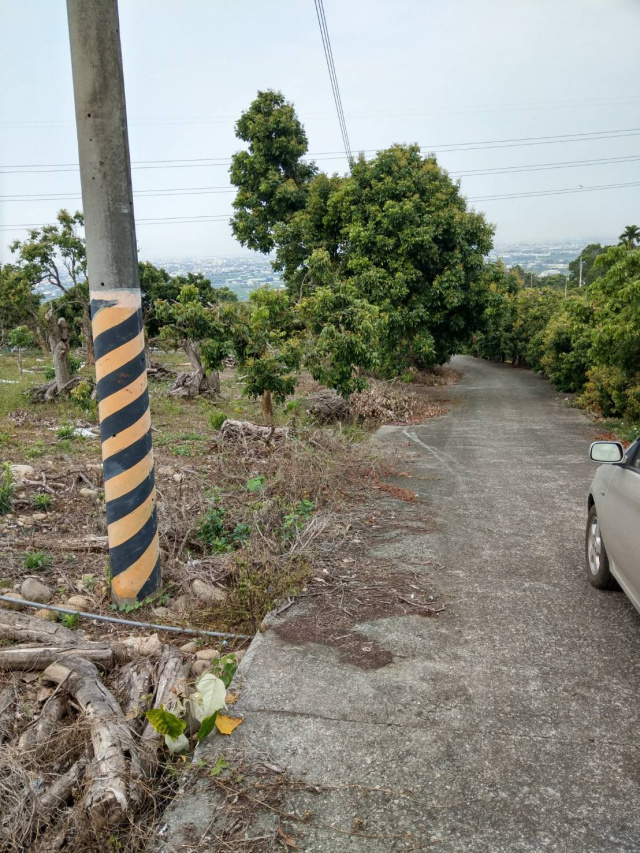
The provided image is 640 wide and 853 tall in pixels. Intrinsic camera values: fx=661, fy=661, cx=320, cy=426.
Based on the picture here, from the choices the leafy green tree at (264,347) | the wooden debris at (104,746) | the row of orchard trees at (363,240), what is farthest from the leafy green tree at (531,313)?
the wooden debris at (104,746)

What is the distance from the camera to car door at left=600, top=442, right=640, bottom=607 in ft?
→ 12.9

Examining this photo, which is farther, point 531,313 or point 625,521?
point 531,313

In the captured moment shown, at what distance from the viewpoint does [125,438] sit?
468 centimetres

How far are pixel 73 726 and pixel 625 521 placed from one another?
335 centimetres

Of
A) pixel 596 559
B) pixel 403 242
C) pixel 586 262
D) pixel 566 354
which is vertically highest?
pixel 586 262

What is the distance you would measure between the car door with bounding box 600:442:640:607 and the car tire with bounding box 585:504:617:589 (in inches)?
9.2

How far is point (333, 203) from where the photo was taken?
21453 millimetres

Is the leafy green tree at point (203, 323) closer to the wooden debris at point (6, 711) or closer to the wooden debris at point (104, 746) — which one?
the wooden debris at point (104, 746)

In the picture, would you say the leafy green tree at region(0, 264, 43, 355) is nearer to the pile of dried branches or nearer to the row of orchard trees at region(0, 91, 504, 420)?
the row of orchard trees at region(0, 91, 504, 420)

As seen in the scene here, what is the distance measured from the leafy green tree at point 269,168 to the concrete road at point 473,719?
21605 millimetres

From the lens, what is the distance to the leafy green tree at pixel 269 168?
81.5 ft

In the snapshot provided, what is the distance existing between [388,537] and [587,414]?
1312 cm

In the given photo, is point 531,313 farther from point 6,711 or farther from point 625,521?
point 6,711

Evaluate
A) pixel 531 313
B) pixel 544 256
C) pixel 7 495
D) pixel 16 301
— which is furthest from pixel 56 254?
pixel 544 256
